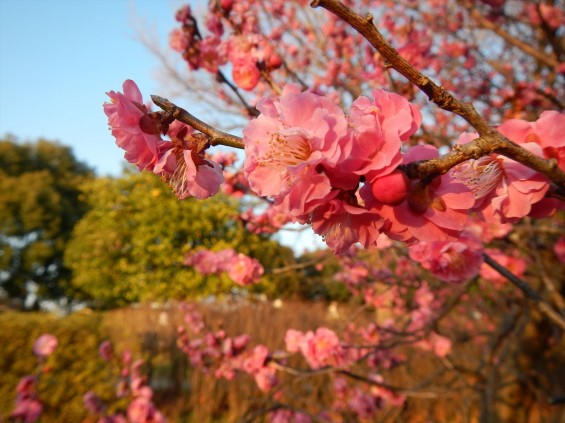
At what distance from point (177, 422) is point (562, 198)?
5.74m

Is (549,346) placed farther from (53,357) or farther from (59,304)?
(59,304)

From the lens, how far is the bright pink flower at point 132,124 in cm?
60

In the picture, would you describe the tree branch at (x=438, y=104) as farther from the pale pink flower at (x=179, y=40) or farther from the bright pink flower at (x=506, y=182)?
the pale pink flower at (x=179, y=40)

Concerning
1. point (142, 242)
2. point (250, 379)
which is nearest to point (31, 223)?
point (142, 242)

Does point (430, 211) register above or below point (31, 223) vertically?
below

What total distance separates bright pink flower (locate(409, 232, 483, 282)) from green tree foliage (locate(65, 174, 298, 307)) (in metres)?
4.47

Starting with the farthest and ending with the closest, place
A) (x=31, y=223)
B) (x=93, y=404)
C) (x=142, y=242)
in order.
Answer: (x=31, y=223) < (x=142, y=242) < (x=93, y=404)

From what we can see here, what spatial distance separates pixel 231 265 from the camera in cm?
247

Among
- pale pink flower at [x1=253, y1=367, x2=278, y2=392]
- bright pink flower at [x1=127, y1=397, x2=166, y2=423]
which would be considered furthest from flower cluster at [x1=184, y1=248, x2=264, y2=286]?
bright pink flower at [x1=127, y1=397, x2=166, y2=423]

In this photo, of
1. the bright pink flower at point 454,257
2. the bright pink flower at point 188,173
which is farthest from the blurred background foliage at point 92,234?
the bright pink flower at point 188,173

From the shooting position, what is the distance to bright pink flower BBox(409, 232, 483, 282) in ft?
4.09

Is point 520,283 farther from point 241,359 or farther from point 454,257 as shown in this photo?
point 241,359

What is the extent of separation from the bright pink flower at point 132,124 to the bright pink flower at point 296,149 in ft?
0.48

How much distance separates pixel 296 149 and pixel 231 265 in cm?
197
